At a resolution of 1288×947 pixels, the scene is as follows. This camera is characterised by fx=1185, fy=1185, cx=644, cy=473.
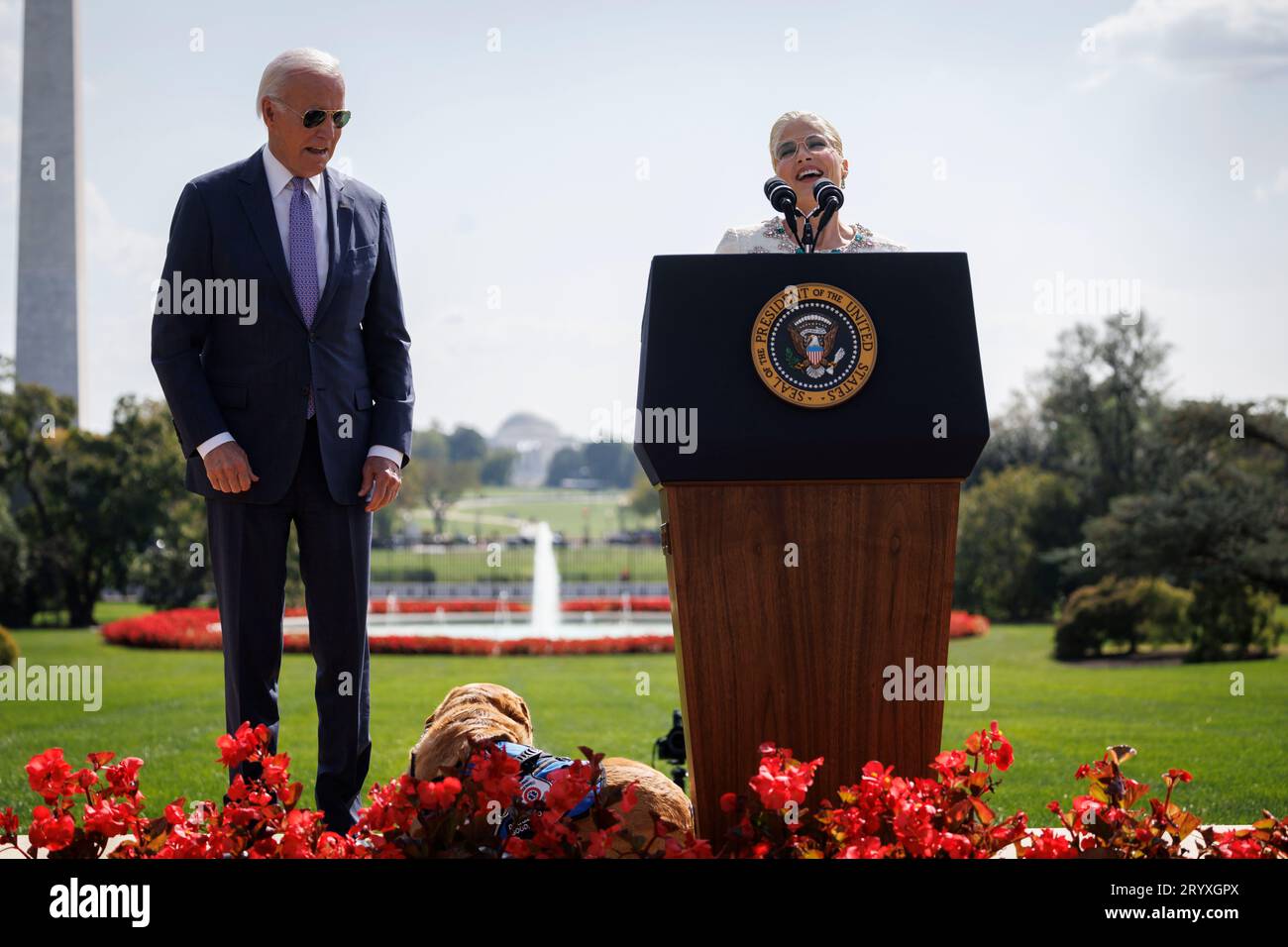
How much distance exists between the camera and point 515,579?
37281 mm

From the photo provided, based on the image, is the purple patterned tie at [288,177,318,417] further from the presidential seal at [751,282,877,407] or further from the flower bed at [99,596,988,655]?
the flower bed at [99,596,988,655]

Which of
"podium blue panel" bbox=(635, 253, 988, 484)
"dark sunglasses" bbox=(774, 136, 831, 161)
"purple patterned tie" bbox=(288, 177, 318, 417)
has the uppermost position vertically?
"dark sunglasses" bbox=(774, 136, 831, 161)

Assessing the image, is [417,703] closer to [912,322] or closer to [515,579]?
[912,322]

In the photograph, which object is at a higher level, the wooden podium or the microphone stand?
the microphone stand

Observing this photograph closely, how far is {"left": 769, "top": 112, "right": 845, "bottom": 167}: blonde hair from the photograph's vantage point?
4.05 meters

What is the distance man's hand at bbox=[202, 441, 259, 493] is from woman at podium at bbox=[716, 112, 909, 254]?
171 centimetres

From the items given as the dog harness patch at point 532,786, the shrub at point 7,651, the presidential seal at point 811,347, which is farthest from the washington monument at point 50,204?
the presidential seal at point 811,347

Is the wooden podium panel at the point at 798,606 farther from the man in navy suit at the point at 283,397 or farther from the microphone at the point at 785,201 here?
the man in navy suit at the point at 283,397

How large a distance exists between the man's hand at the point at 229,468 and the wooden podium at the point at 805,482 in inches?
50.5

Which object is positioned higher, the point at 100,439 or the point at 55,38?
the point at 55,38

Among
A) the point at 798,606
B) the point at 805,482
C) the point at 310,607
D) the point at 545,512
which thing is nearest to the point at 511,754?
the point at 310,607

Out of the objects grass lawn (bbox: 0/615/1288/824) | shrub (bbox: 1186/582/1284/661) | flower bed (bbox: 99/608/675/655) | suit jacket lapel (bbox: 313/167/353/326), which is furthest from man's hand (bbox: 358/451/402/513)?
shrub (bbox: 1186/582/1284/661)

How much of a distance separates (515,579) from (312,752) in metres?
28.9
